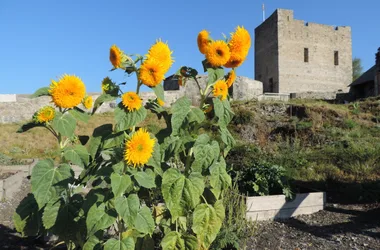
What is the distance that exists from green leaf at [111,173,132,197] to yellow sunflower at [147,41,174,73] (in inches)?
23.7

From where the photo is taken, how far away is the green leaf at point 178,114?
1.88 metres

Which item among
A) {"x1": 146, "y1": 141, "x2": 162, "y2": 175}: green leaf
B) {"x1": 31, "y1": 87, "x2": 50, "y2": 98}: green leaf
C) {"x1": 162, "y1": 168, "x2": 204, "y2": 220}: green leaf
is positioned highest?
{"x1": 31, "y1": 87, "x2": 50, "y2": 98}: green leaf

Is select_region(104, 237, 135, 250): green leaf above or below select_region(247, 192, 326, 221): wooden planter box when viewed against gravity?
above

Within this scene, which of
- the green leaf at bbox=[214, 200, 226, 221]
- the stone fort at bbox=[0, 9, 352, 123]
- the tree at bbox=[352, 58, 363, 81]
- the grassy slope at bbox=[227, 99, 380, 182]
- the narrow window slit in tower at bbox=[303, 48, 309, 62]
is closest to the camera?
the green leaf at bbox=[214, 200, 226, 221]

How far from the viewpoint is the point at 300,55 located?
28891 mm

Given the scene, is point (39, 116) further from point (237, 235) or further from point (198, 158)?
point (237, 235)

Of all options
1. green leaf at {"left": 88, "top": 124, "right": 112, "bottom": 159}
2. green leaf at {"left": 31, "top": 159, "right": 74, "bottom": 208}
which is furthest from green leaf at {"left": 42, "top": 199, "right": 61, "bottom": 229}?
green leaf at {"left": 88, "top": 124, "right": 112, "bottom": 159}

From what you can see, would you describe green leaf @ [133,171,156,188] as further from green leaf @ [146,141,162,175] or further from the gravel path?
the gravel path

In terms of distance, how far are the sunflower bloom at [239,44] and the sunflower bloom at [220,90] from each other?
15 centimetres

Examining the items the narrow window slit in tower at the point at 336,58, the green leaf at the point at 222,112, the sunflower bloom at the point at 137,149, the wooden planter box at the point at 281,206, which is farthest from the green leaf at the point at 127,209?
the narrow window slit in tower at the point at 336,58

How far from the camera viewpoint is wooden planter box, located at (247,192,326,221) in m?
3.92

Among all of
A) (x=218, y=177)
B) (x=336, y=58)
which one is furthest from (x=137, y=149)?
(x=336, y=58)

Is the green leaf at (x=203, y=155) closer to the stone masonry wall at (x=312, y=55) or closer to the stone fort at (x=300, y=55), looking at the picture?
the stone fort at (x=300, y=55)

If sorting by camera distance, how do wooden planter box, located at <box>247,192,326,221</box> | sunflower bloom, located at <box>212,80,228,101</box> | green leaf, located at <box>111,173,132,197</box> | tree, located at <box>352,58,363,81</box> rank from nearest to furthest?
green leaf, located at <box>111,173,132,197</box>
sunflower bloom, located at <box>212,80,228,101</box>
wooden planter box, located at <box>247,192,326,221</box>
tree, located at <box>352,58,363,81</box>
